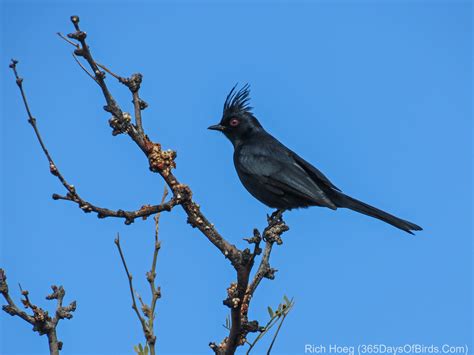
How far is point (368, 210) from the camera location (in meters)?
7.07

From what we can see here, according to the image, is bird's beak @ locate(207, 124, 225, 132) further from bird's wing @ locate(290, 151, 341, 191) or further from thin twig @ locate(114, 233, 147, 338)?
thin twig @ locate(114, 233, 147, 338)

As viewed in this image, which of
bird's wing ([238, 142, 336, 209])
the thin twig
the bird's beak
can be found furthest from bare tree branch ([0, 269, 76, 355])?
the bird's beak

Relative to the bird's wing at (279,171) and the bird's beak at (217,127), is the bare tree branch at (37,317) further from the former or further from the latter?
the bird's beak at (217,127)

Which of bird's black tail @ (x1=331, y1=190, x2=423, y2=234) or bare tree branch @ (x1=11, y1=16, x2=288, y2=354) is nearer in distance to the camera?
bare tree branch @ (x1=11, y1=16, x2=288, y2=354)

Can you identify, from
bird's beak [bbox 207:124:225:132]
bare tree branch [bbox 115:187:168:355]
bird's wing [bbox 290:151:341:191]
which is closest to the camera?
bare tree branch [bbox 115:187:168:355]

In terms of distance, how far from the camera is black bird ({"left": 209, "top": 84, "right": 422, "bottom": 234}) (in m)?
6.71

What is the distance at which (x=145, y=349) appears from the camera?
296 centimetres

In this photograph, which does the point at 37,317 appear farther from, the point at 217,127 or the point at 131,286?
the point at 217,127

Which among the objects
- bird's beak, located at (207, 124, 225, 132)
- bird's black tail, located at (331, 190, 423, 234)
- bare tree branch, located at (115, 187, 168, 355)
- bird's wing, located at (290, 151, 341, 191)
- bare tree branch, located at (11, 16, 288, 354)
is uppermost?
bird's beak, located at (207, 124, 225, 132)

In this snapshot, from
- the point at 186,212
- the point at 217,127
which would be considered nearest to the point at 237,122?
the point at 217,127

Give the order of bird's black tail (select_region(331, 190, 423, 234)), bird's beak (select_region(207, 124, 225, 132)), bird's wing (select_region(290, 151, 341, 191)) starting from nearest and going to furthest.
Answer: bird's black tail (select_region(331, 190, 423, 234)), bird's wing (select_region(290, 151, 341, 191)), bird's beak (select_region(207, 124, 225, 132))

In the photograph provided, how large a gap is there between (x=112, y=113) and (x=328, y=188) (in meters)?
3.83

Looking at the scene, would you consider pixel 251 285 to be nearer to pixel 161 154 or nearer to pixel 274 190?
pixel 161 154

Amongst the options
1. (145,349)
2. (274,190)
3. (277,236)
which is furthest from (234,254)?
(274,190)
